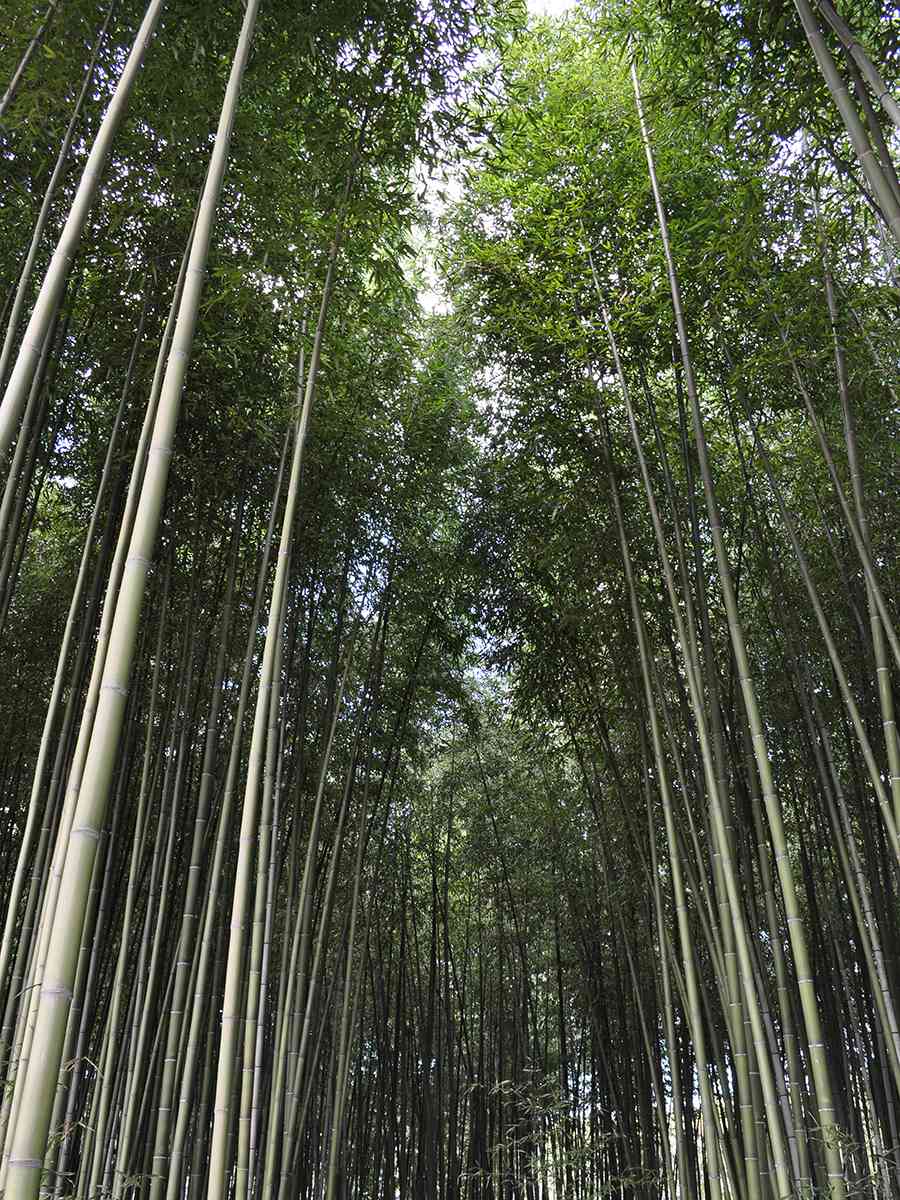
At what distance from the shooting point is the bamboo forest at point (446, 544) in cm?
303

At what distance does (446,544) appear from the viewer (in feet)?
18.9

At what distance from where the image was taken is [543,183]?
14.7 feet

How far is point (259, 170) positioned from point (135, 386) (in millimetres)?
1175

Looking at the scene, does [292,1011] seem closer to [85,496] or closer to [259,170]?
[85,496]

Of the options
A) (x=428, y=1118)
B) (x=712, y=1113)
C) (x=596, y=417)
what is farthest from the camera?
(x=428, y=1118)

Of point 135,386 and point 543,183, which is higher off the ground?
point 543,183

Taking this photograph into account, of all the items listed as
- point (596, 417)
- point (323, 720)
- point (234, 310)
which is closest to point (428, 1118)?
point (323, 720)

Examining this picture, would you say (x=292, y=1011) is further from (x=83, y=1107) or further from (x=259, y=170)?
(x=259, y=170)

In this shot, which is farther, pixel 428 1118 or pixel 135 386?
pixel 428 1118

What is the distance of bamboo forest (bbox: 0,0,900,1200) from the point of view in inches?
119

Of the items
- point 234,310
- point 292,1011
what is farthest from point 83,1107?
point 234,310

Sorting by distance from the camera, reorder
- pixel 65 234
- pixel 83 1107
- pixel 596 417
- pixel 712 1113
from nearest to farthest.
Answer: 1. pixel 65 234
2. pixel 712 1113
3. pixel 83 1107
4. pixel 596 417

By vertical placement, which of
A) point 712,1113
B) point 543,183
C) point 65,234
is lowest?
point 712,1113

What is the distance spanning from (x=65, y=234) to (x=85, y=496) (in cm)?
317
